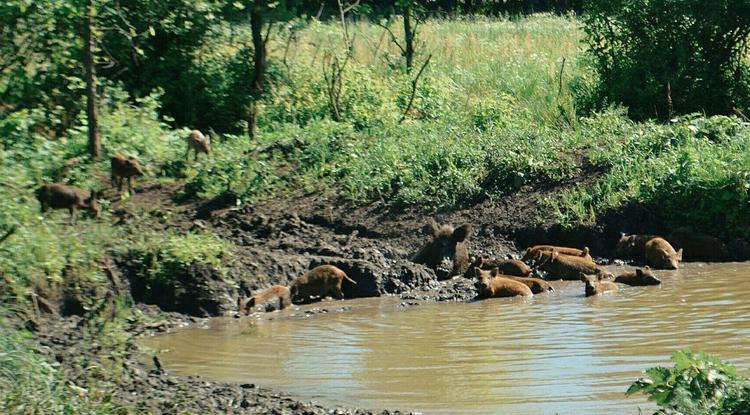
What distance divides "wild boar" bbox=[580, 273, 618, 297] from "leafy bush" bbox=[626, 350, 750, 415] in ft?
19.7

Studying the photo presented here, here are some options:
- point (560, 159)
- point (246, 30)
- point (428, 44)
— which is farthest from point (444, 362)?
point (428, 44)

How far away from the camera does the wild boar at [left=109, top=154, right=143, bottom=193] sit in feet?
51.2

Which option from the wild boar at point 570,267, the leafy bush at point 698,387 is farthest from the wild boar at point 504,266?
the leafy bush at point 698,387

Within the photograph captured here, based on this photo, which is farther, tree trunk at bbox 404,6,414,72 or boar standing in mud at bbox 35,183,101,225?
tree trunk at bbox 404,6,414,72

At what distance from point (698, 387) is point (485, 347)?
401cm

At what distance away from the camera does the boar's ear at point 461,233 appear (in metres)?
14.3

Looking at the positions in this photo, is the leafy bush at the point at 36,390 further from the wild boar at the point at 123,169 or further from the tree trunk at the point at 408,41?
the tree trunk at the point at 408,41

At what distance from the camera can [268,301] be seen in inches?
502

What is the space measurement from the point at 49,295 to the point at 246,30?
1162cm

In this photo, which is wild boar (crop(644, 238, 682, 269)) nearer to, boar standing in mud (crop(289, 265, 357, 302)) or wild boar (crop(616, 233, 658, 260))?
wild boar (crop(616, 233, 658, 260))

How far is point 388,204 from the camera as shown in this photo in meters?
15.7

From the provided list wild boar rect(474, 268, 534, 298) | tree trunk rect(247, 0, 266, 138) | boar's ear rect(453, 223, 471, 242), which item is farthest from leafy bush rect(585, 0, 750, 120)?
wild boar rect(474, 268, 534, 298)

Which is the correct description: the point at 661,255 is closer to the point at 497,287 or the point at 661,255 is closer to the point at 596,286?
the point at 596,286

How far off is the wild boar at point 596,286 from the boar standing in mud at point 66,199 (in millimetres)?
6127
